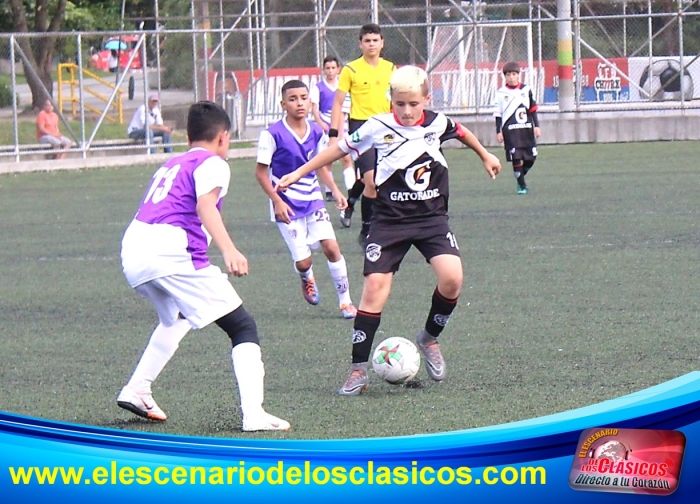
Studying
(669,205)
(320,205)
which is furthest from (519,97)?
(320,205)

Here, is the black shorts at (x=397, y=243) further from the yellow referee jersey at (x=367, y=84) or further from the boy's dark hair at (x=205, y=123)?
the yellow referee jersey at (x=367, y=84)

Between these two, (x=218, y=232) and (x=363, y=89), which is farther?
(x=363, y=89)

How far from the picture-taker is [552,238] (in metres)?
12.4

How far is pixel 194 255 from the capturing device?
561cm

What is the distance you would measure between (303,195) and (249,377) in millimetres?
3884

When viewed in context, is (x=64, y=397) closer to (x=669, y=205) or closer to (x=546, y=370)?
(x=546, y=370)

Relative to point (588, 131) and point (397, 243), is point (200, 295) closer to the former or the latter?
point (397, 243)

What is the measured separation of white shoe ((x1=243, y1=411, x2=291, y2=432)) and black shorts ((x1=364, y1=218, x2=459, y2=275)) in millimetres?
1184

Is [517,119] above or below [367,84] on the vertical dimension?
below

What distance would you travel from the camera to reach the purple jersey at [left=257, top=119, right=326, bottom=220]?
915 centimetres

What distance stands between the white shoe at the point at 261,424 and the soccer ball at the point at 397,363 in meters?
1.07

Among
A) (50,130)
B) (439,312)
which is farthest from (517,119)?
(439,312)

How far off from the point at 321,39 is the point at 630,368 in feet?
72.8

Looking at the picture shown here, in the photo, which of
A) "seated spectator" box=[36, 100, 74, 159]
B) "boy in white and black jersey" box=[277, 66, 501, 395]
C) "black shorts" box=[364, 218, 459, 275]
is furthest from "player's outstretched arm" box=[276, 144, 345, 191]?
"seated spectator" box=[36, 100, 74, 159]
